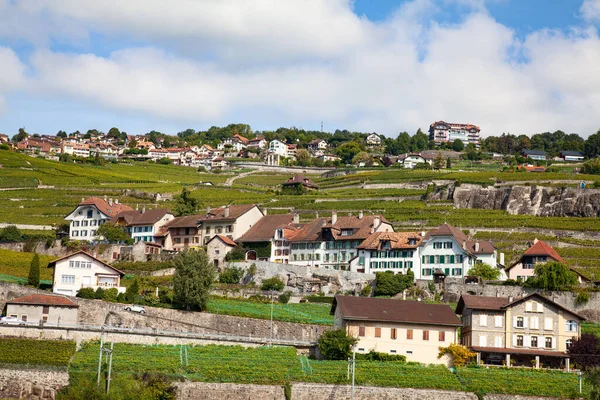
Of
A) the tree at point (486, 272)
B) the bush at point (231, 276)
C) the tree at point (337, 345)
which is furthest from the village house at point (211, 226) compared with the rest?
the tree at point (337, 345)

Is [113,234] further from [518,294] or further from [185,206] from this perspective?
[518,294]

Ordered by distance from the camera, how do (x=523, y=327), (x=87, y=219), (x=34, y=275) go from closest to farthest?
(x=523, y=327) < (x=34, y=275) < (x=87, y=219)

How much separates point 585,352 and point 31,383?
3940cm

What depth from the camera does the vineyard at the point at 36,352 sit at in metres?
58.5

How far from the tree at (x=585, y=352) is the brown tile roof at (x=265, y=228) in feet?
135

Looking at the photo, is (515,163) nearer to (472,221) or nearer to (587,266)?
(472,221)

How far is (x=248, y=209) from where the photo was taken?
342 ft

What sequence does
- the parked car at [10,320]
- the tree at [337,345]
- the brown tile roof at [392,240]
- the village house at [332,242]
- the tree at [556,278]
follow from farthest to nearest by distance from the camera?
the village house at [332,242]
the brown tile roof at [392,240]
the tree at [556,278]
the tree at [337,345]
the parked car at [10,320]

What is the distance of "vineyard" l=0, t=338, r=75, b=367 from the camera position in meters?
58.5

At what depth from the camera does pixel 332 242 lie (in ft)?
314

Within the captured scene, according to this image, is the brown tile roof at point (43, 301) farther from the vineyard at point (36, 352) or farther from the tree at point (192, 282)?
the tree at point (192, 282)

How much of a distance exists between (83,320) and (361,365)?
22591 mm

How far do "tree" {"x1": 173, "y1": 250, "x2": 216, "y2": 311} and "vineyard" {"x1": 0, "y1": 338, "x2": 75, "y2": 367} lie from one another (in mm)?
12724

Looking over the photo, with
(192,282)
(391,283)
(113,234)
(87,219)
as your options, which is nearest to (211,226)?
(113,234)
